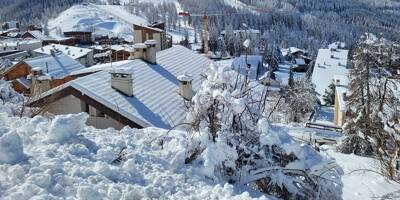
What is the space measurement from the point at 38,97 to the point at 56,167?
7.91 m

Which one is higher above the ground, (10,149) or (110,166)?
(10,149)

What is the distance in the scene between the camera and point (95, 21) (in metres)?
124

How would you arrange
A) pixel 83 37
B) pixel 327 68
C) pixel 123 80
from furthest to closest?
pixel 83 37, pixel 327 68, pixel 123 80

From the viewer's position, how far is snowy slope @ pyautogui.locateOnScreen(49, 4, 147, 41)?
374 feet

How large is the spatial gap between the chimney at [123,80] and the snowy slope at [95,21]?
3711 inches

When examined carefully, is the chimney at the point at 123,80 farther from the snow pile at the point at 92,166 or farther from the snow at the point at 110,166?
the snow pile at the point at 92,166

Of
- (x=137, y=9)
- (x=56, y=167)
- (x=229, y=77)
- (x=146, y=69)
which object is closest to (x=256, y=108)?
(x=229, y=77)

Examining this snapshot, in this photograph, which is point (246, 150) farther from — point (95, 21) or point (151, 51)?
point (95, 21)

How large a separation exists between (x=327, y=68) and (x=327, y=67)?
0.64 metres

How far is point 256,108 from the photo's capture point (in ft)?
24.3

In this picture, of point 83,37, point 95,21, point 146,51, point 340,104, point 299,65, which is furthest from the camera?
point 95,21

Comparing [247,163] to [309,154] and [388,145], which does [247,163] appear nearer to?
[309,154]

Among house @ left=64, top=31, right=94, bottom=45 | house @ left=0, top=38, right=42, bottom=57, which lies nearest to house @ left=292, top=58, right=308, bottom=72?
house @ left=0, top=38, right=42, bottom=57

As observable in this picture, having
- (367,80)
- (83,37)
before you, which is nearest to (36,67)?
(367,80)
